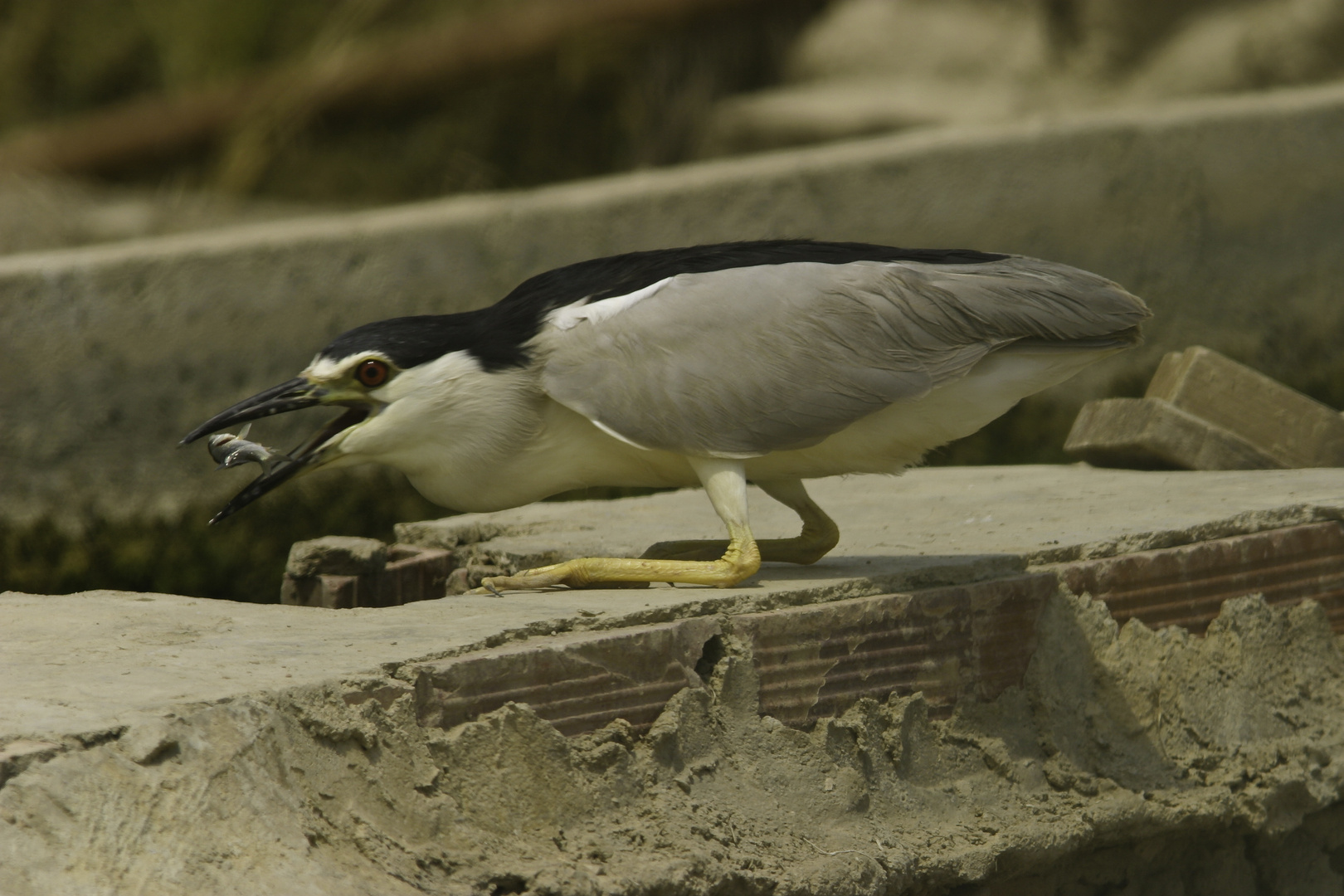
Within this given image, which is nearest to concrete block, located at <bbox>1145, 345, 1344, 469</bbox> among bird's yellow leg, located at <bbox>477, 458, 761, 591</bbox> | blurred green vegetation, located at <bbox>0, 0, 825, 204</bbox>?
bird's yellow leg, located at <bbox>477, 458, 761, 591</bbox>

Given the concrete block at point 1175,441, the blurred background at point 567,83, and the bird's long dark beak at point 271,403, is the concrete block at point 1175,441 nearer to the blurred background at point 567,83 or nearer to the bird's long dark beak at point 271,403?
the bird's long dark beak at point 271,403

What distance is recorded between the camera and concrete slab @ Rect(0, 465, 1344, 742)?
2.33 m

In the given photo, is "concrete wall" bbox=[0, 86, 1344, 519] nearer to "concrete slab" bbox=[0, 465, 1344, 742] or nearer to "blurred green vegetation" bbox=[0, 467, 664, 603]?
"blurred green vegetation" bbox=[0, 467, 664, 603]

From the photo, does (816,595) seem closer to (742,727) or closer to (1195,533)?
(742,727)

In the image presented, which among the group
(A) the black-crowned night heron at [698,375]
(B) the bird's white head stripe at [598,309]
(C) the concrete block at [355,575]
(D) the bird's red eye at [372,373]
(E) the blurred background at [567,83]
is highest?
(E) the blurred background at [567,83]

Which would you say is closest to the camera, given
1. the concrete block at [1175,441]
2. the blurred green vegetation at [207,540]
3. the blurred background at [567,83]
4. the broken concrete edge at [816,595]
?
the broken concrete edge at [816,595]

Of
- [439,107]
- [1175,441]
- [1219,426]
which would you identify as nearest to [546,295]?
[1175,441]

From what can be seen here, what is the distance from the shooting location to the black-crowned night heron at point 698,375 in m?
2.84

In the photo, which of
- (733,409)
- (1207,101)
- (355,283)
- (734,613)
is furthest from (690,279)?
(1207,101)

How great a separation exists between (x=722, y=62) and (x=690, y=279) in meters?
7.28

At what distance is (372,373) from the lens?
2879mm

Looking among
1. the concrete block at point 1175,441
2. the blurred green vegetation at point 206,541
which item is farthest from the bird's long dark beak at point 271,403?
the concrete block at point 1175,441

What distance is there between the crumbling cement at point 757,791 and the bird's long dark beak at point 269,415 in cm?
67

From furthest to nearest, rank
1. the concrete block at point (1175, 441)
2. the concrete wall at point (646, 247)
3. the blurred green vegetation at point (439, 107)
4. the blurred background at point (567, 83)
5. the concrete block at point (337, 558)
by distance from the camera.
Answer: the blurred green vegetation at point (439, 107)
the blurred background at point (567, 83)
the concrete wall at point (646, 247)
the concrete block at point (1175, 441)
the concrete block at point (337, 558)
